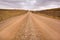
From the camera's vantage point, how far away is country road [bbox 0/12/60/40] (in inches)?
29.7

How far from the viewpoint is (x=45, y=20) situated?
0.89 meters

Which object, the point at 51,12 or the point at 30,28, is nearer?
the point at 30,28

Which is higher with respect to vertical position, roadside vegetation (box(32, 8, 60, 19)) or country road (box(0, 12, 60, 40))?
roadside vegetation (box(32, 8, 60, 19))

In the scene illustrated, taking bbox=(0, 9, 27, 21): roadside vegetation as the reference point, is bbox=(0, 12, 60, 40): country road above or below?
below

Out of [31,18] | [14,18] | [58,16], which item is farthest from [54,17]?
[14,18]

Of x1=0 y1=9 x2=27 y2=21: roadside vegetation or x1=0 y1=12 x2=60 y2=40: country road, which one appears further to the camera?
x1=0 y1=9 x2=27 y2=21: roadside vegetation

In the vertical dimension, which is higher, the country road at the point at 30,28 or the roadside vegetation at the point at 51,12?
the roadside vegetation at the point at 51,12

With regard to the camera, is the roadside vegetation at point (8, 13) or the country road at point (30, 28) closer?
the country road at point (30, 28)

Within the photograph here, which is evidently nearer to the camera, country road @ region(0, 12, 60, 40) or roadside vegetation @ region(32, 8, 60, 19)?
country road @ region(0, 12, 60, 40)

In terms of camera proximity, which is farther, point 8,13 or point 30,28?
point 8,13

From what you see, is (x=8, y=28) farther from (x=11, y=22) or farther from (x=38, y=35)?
(x=38, y=35)

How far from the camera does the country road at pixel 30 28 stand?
0.75 meters

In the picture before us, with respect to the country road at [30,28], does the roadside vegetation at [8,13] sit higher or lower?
higher

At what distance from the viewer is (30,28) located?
0.81 meters
